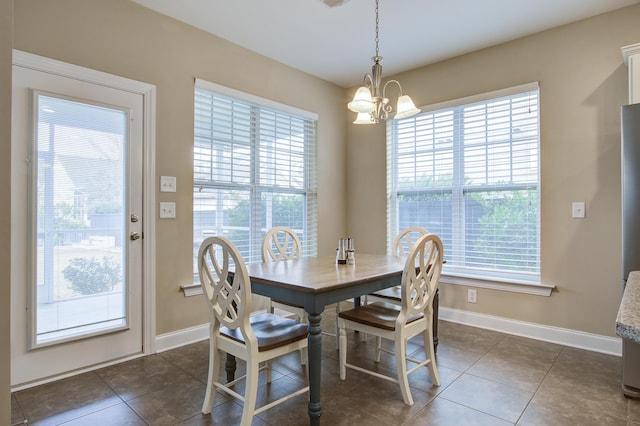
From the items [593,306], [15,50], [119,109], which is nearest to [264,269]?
[119,109]

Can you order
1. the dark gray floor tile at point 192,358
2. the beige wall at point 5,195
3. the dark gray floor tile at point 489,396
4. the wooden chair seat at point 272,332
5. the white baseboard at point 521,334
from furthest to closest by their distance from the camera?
the white baseboard at point 521,334 < the dark gray floor tile at point 192,358 < the dark gray floor tile at point 489,396 < the wooden chair seat at point 272,332 < the beige wall at point 5,195

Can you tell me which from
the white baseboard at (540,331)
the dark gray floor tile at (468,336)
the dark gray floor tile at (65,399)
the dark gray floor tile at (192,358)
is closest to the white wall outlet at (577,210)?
the white baseboard at (540,331)

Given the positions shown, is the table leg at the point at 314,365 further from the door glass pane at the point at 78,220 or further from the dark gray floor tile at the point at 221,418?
the door glass pane at the point at 78,220

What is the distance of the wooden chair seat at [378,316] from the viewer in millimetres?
2128

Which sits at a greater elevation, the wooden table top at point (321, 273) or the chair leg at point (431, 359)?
the wooden table top at point (321, 273)

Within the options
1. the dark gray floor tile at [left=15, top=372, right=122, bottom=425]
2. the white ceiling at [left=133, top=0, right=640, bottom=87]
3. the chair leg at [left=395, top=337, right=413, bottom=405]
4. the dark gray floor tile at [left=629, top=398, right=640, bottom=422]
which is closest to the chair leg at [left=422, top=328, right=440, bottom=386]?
the chair leg at [left=395, top=337, right=413, bottom=405]

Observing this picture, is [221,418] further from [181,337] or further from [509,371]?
[509,371]

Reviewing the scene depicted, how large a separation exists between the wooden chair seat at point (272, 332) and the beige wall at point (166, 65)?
1.08 m

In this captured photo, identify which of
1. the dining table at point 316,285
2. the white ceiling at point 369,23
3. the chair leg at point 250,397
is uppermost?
the white ceiling at point 369,23

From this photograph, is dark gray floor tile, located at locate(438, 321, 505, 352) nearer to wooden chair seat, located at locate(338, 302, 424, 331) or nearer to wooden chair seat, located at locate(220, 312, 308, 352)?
wooden chair seat, located at locate(338, 302, 424, 331)

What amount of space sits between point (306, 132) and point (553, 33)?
2444 mm

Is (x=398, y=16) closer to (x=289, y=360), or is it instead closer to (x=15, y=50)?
(x=15, y=50)

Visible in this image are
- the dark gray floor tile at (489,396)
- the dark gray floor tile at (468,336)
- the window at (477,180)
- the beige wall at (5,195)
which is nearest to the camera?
the beige wall at (5,195)

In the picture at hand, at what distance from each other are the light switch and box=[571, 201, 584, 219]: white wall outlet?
3.24 metres
